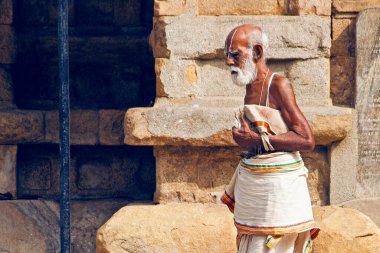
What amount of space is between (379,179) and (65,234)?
224 cm

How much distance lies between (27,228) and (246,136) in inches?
109

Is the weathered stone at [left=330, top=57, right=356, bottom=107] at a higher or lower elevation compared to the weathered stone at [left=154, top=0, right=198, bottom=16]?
lower

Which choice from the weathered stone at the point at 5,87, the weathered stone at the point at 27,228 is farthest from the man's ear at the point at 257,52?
the weathered stone at the point at 5,87

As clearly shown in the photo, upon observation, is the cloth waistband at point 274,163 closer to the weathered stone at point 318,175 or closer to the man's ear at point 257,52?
the man's ear at point 257,52

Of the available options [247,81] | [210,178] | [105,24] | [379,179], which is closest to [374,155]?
[379,179]

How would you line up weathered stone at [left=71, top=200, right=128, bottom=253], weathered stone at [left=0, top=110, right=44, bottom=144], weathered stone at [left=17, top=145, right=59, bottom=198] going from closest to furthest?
weathered stone at [left=71, top=200, right=128, bottom=253]
weathered stone at [left=0, top=110, right=44, bottom=144]
weathered stone at [left=17, top=145, right=59, bottom=198]

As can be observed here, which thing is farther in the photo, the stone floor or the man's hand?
the stone floor

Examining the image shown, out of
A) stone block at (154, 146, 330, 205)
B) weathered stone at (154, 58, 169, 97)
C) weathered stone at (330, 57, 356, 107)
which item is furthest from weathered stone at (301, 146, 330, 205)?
weathered stone at (154, 58, 169, 97)

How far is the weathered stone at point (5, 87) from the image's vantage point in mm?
8602

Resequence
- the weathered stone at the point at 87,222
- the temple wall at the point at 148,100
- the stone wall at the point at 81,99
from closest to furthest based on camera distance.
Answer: the temple wall at the point at 148,100
the weathered stone at the point at 87,222
the stone wall at the point at 81,99

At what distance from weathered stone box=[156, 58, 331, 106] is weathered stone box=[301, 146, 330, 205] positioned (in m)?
0.36

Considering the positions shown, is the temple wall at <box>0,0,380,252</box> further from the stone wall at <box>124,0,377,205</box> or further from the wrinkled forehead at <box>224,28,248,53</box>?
the wrinkled forehead at <box>224,28,248,53</box>

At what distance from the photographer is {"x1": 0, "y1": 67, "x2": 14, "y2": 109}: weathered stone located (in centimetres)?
860

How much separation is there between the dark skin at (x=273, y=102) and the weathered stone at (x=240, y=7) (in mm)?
1472
